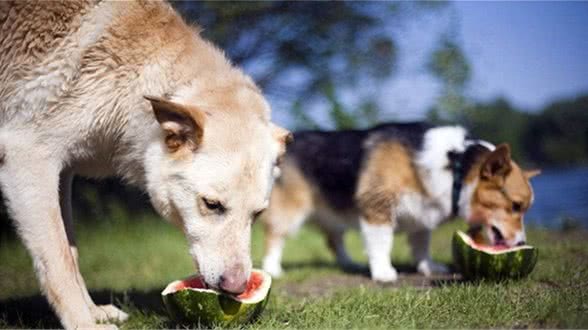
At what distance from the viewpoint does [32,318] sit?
4.72 meters

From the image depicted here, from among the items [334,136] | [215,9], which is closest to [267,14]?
[215,9]

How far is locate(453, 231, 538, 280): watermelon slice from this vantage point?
496cm

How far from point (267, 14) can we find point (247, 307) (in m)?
7.00

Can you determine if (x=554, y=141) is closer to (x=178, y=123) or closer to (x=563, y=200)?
(x=563, y=200)

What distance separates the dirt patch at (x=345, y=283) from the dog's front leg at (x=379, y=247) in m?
0.11

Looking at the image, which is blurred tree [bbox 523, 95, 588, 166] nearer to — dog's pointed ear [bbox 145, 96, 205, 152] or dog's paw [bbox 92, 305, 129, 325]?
dog's pointed ear [bbox 145, 96, 205, 152]

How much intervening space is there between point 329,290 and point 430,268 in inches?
60.3

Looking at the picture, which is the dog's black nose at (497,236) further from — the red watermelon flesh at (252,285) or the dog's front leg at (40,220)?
the dog's front leg at (40,220)

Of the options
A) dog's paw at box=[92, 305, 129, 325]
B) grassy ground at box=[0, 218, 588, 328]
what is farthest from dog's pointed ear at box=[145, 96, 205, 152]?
dog's paw at box=[92, 305, 129, 325]

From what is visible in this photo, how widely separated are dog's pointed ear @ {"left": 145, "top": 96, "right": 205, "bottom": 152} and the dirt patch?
2.06m

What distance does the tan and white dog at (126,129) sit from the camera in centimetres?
379

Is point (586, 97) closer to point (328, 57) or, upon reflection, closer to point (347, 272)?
point (347, 272)

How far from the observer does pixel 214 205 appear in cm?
379

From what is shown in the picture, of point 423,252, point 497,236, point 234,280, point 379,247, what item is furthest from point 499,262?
point 234,280
